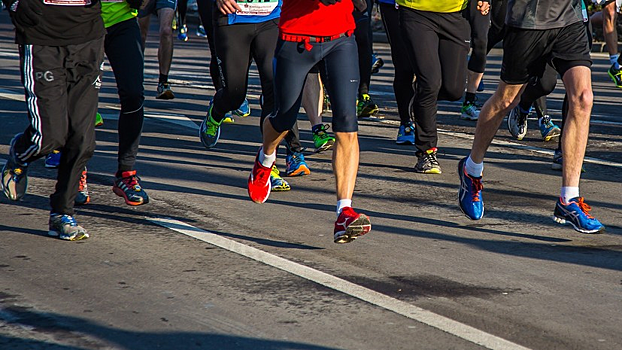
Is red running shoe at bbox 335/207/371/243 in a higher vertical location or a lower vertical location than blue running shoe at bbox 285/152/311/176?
higher

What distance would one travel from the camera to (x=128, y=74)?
7.07 metres

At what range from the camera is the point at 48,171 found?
827 cm

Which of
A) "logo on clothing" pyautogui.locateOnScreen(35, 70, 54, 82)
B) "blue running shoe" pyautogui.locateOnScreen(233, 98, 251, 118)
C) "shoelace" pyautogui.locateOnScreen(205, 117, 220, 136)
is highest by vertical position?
"logo on clothing" pyautogui.locateOnScreen(35, 70, 54, 82)

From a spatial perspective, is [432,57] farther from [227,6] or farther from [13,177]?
[13,177]

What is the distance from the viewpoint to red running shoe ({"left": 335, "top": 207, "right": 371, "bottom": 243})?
5.91 m

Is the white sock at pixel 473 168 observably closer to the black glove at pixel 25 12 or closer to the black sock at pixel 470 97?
the black glove at pixel 25 12

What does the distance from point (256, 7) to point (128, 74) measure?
1.06m

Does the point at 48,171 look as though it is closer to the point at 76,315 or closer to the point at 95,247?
the point at 95,247

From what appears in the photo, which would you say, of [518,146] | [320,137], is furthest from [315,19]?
[518,146]

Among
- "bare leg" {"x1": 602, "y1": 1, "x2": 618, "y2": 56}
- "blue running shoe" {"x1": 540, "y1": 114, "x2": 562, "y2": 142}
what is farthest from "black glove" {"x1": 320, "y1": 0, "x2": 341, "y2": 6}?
"bare leg" {"x1": 602, "y1": 1, "x2": 618, "y2": 56}

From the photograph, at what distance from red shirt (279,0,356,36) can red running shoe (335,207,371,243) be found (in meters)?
1.11

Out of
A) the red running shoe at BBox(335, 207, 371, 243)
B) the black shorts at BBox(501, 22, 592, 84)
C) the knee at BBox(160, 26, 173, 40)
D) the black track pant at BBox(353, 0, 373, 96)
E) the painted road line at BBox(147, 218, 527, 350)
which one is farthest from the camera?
the knee at BBox(160, 26, 173, 40)

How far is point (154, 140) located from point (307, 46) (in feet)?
13.3

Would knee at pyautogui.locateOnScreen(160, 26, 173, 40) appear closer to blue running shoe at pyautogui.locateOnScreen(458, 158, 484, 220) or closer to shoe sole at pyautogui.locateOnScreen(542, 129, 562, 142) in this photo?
shoe sole at pyautogui.locateOnScreen(542, 129, 562, 142)
